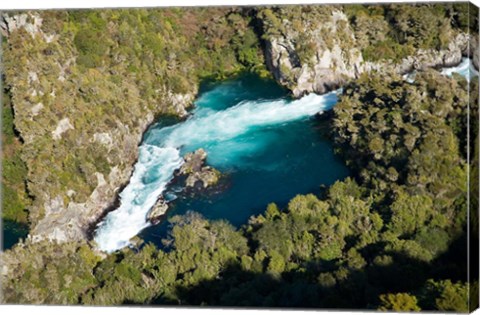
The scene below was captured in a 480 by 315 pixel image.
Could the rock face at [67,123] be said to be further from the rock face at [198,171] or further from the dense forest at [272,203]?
the rock face at [198,171]

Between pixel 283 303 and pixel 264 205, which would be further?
pixel 264 205

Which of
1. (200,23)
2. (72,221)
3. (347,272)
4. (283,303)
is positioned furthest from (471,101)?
(72,221)

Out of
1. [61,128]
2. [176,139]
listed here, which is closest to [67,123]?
[61,128]

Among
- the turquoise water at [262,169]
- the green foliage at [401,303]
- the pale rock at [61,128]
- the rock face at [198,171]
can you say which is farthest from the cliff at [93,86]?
the green foliage at [401,303]

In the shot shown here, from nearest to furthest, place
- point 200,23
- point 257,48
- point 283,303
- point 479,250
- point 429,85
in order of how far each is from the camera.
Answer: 1. point 479,250
2. point 283,303
3. point 429,85
4. point 200,23
5. point 257,48

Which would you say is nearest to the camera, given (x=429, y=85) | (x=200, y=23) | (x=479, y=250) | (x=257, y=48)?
(x=479, y=250)

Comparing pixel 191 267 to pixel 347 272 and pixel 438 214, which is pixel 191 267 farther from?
pixel 438 214
